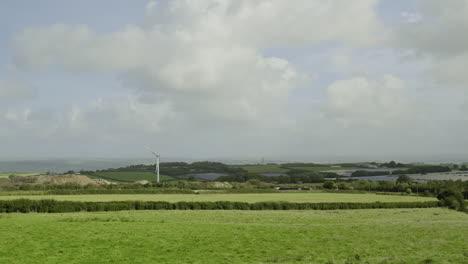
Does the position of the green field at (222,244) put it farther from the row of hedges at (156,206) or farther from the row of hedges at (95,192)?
the row of hedges at (95,192)

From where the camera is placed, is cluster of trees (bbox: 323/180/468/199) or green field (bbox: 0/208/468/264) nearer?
green field (bbox: 0/208/468/264)

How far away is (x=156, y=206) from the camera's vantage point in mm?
67812

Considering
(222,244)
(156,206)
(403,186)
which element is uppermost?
(222,244)

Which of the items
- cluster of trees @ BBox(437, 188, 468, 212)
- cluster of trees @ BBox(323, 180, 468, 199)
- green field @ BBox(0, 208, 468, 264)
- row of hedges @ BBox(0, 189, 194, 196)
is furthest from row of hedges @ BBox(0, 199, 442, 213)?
cluster of trees @ BBox(323, 180, 468, 199)

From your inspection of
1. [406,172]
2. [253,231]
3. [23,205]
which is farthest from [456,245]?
[406,172]

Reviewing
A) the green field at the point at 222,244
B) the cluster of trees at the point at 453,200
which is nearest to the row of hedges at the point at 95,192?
the green field at the point at 222,244

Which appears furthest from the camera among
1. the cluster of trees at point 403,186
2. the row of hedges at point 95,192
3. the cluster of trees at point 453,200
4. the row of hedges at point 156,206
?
the cluster of trees at point 403,186

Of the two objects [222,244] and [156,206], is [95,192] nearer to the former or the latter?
[156,206]

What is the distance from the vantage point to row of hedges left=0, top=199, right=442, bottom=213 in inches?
2477

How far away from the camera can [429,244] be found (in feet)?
94.6

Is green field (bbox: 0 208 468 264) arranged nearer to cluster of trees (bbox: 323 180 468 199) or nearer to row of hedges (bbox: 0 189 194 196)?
row of hedges (bbox: 0 189 194 196)

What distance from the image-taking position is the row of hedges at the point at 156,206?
206 feet

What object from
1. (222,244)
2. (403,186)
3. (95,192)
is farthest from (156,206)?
(403,186)

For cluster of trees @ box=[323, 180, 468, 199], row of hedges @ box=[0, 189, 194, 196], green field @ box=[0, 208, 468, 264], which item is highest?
green field @ box=[0, 208, 468, 264]
